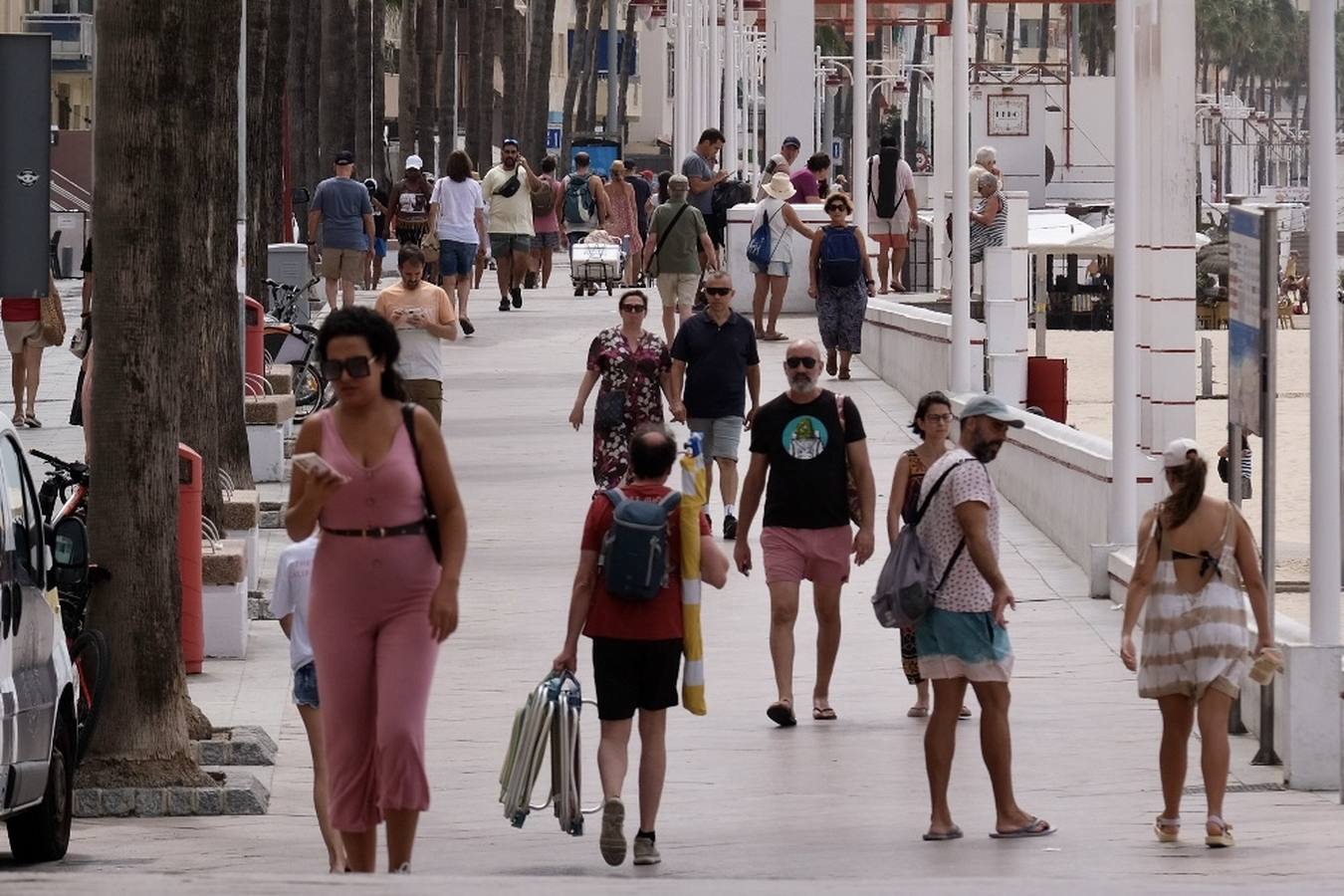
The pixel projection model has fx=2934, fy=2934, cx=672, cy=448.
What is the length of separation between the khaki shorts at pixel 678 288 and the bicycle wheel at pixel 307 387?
3441 millimetres

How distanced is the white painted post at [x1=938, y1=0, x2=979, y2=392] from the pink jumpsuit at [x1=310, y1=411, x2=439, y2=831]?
49.1 feet

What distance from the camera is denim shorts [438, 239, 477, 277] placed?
30078mm

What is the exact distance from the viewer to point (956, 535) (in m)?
9.98

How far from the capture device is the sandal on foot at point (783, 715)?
12109 mm

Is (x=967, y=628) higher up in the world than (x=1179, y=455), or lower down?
lower down

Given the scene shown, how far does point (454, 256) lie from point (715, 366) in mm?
14299

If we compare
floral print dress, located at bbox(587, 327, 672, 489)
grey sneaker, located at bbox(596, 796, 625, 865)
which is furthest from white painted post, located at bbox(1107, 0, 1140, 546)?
grey sneaker, located at bbox(596, 796, 625, 865)

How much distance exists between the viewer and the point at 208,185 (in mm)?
Answer: 12055

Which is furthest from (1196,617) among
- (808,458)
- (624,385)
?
(624,385)

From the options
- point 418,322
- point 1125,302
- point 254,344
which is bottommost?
point 254,344

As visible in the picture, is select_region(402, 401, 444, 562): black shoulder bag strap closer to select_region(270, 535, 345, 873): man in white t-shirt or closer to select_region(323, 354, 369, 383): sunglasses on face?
select_region(323, 354, 369, 383): sunglasses on face

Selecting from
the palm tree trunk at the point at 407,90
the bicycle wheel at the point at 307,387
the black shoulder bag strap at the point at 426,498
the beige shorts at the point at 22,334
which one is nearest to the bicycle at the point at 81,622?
the black shoulder bag strap at the point at 426,498

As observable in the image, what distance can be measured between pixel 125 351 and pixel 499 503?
8542 millimetres

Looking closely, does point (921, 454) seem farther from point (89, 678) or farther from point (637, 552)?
point (89, 678)
